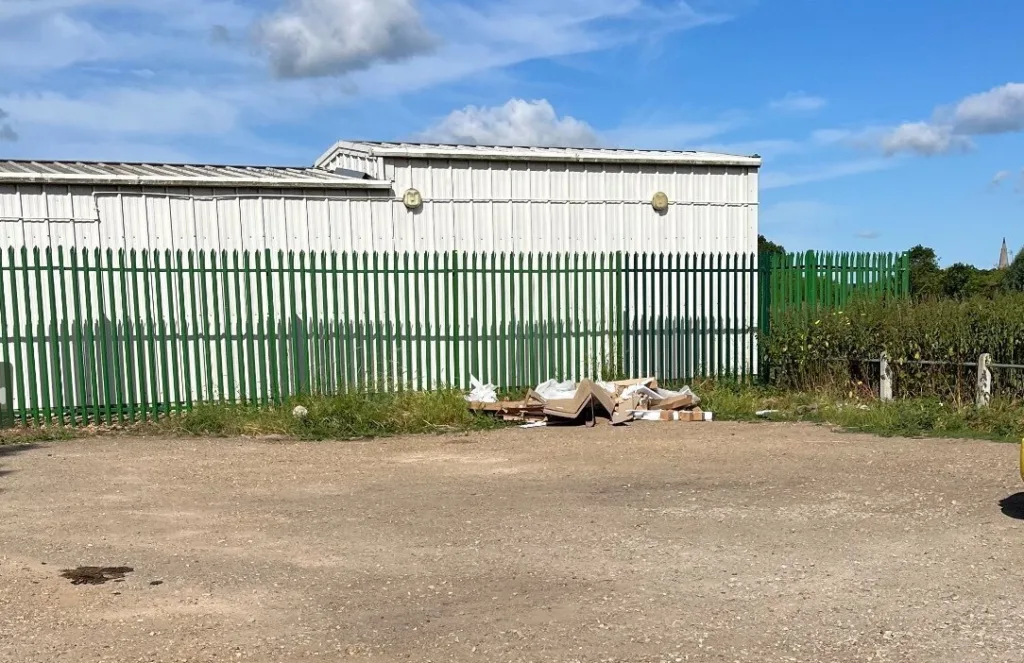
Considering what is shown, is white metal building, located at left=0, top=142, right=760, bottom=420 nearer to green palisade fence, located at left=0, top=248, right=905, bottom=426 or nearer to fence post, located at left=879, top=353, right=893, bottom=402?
green palisade fence, located at left=0, top=248, right=905, bottom=426

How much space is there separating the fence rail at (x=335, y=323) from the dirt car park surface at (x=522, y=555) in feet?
6.82

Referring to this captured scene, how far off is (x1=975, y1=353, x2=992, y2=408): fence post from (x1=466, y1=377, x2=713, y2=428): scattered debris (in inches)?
117

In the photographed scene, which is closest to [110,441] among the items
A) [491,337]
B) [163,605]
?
[491,337]

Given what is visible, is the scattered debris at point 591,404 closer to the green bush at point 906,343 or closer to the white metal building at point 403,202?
the green bush at point 906,343

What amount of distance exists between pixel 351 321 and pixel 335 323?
235mm

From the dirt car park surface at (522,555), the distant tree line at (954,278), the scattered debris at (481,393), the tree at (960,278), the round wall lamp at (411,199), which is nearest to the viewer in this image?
the dirt car park surface at (522,555)

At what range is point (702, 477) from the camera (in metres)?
7.39

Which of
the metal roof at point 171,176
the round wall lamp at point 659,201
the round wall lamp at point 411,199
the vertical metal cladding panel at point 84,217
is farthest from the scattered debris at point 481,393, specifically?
the vertical metal cladding panel at point 84,217

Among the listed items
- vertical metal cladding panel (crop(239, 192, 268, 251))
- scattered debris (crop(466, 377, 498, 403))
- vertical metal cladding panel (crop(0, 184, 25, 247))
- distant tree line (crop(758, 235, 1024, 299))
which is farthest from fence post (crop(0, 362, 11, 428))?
distant tree line (crop(758, 235, 1024, 299))

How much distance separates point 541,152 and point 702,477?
7447mm

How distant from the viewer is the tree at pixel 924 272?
2642cm

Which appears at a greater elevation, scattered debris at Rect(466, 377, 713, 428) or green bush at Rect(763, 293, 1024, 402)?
green bush at Rect(763, 293, 1024, 402)

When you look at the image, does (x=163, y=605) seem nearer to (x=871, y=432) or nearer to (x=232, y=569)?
(x=232, y=569)

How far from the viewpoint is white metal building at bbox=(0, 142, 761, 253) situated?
11.4 meters
